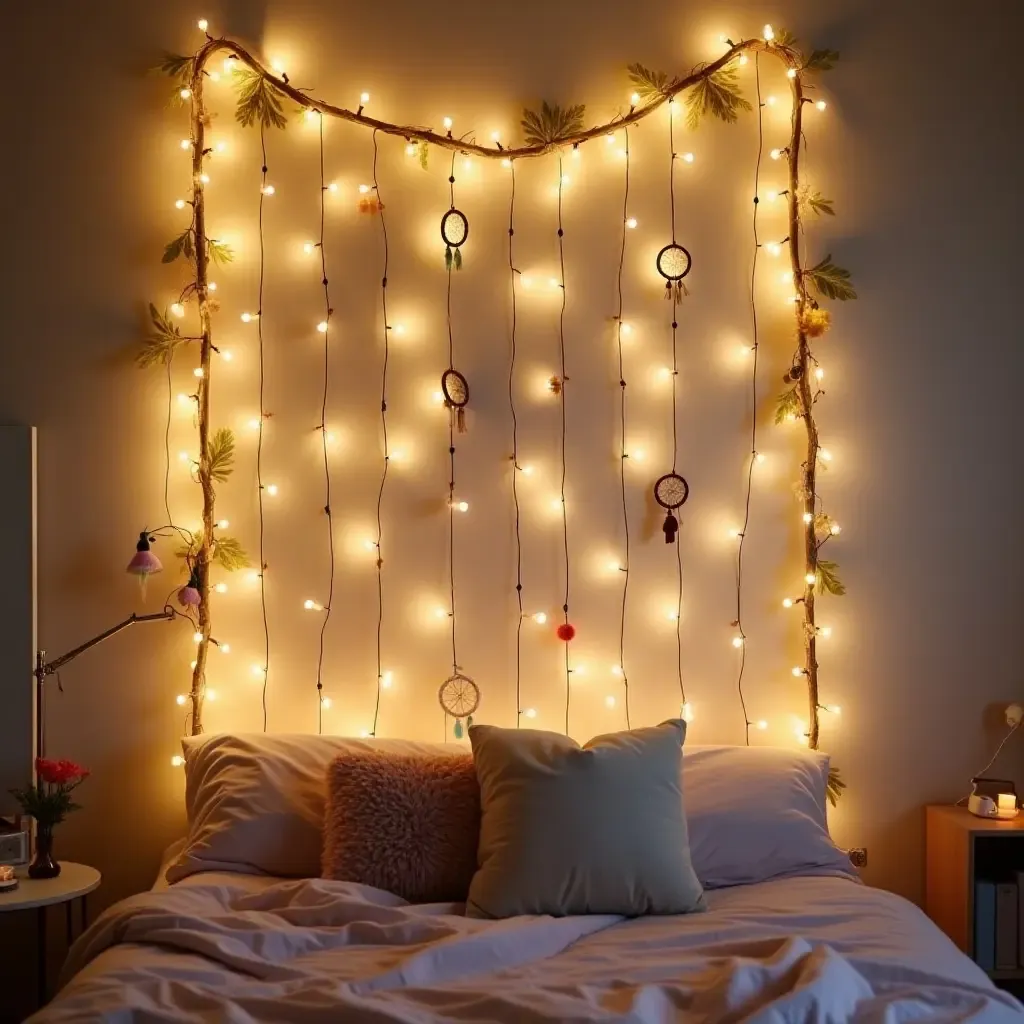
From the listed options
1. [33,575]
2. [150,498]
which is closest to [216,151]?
[150,498]

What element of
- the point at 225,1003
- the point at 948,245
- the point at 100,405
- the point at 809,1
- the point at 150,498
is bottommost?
the point at 225,1003

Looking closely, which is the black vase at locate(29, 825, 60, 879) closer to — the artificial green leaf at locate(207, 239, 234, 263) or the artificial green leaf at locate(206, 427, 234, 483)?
the artificial green leaf at locate(206, 427, 234, 483)

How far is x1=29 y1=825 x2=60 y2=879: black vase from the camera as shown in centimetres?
271

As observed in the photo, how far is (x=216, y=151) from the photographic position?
310cm

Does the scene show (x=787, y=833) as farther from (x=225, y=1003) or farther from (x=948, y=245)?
(x=948, y=245)

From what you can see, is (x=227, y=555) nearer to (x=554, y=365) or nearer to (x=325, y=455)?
(x=325, y=455)

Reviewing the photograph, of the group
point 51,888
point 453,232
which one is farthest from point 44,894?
point 453,232

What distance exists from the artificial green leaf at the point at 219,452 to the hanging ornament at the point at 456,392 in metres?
0.60

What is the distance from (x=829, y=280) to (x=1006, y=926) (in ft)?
5.86

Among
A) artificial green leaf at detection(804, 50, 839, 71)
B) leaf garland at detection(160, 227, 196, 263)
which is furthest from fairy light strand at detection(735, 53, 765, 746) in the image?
leaf garland at detection(160, 227, 196, 263)

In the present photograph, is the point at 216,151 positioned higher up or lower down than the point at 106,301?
higher up

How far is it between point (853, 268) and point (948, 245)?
11.2 inches

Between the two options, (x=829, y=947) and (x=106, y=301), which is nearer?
(x=829, y=947)

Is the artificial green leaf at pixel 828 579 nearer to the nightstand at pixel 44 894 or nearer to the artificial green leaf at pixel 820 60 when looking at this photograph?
the artificial green leaf at pixel 820 60
